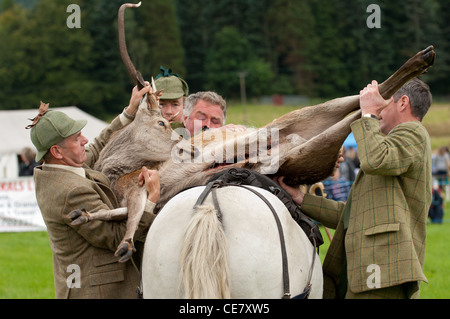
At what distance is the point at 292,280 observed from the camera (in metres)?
2.72

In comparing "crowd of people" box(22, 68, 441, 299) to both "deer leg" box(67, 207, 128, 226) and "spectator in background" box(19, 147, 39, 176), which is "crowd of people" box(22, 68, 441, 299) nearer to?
"deer leg" box(67, 207, 128, 226)

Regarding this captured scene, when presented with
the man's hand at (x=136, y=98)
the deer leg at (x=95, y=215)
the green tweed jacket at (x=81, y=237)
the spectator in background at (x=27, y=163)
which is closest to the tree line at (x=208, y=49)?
the spectator in background at (x=27, y=163)

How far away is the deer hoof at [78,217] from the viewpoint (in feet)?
10.3

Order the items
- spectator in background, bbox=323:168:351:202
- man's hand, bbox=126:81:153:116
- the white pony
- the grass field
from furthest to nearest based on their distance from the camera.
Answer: spectator in background, bbox=323:168:351:202, the grass field, man's hand, bbox=126:81:153:116, the white pony

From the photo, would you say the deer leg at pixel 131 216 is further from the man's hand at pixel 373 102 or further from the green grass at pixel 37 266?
the green grass at pixel 37 266

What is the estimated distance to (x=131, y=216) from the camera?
332 cm

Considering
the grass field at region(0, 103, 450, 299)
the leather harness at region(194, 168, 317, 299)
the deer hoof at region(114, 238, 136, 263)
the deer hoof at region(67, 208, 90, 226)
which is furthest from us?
the grass field at region(0, 103, 450, 299)

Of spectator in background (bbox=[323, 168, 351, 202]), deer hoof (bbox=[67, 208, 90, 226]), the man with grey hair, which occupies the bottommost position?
deer hoof (bbox=[67, 208, 90, 226])

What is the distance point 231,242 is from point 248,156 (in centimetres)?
107

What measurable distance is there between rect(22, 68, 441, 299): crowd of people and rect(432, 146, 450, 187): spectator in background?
15.7 metres

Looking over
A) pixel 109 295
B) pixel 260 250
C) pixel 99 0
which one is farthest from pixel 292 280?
pixel 99 0

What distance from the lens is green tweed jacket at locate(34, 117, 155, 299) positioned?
331 centimetres

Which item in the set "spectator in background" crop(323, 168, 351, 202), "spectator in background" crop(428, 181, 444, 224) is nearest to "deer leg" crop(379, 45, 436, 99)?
"spectator in background" crop(323, 168, 351, 202)

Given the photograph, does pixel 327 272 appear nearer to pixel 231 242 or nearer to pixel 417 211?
pixel 417 211
